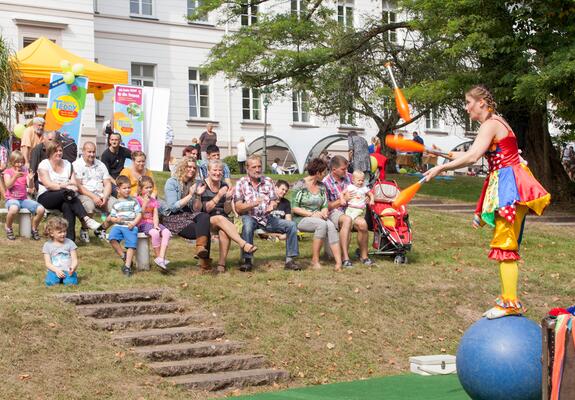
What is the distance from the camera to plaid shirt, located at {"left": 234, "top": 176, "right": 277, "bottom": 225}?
1417 cm

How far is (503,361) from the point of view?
8195 millimetres

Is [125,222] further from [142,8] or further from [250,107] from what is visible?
[250,107]

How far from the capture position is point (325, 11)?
28.0 metres

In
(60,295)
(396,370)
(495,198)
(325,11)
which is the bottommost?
(396,370)

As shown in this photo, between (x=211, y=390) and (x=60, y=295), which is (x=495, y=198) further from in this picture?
(x=60, y=295)

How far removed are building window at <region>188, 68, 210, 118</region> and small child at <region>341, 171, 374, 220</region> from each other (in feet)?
94.9

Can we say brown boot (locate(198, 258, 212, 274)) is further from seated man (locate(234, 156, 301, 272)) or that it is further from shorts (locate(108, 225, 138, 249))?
shorts (locate(108, 225, 138, 249))

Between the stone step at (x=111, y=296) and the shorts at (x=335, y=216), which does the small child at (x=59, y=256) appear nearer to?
the stone step at (x=111, y=296)

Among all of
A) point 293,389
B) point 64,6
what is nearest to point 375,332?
point 293,389

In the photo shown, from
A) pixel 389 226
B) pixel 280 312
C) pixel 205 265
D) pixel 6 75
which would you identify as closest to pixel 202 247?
pixel 205 265

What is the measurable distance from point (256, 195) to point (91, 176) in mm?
2808

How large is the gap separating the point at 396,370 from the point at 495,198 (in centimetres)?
322

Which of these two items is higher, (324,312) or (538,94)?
(538,94)

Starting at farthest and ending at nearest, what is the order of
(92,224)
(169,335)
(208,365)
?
(92,224) → (169,335) → (208,365)
